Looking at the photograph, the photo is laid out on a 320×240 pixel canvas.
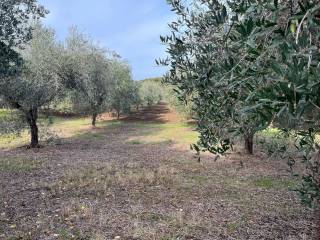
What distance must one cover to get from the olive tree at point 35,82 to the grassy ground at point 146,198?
2.71 meters

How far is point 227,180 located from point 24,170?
7.18 m

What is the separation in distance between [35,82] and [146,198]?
37.3 ft

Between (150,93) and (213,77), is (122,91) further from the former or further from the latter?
(213,77)

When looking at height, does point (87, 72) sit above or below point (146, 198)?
above

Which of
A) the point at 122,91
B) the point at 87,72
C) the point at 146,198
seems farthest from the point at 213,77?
the point at 122,91

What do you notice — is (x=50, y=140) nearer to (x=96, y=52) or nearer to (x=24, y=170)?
(x=24, y=170)

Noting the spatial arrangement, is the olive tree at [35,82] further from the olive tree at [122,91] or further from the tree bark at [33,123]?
the olive tree at [122,91]

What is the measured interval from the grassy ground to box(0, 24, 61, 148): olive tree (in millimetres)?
2708

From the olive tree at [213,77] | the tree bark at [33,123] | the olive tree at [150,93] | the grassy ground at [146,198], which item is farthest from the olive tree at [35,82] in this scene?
the olive tree at [150,93]

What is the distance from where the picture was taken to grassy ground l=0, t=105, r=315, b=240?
7.64 metres

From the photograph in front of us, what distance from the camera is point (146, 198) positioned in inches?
391

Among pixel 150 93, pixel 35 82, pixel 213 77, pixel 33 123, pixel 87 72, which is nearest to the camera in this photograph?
pixel 213 77

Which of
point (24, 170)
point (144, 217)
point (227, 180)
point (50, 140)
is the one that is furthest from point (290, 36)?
point (50, 140)

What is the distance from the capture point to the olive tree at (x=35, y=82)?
17750mm
